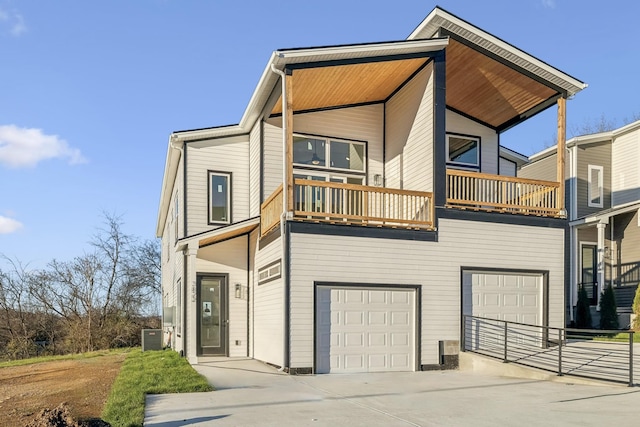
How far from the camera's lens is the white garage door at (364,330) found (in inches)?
443

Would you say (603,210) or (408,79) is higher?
(408,79)

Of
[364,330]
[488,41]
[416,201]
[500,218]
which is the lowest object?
[364,330]

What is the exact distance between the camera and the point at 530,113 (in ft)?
49.1

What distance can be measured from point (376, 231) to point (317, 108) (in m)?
4.21

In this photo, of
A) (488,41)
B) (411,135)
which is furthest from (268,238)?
(488,41)

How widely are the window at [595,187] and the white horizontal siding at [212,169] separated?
42.0 feet

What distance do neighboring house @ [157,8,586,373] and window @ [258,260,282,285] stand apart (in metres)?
0.07

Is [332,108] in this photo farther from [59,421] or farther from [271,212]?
[59,421]

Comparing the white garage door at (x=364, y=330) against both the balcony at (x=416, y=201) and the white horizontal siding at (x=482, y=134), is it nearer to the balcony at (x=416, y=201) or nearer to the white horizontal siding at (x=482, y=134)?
the balcony at (x=416, y=201)

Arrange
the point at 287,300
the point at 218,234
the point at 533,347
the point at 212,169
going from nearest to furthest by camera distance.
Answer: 1. the point at 287,300
2. the point at 533,347
3. the point at 218,234
4. the point at 212,169

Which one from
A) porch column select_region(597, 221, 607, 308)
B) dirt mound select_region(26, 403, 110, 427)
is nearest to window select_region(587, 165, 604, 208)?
porch column select_region(597, 221, 607, 308)

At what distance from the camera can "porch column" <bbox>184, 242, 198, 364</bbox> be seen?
13070mm

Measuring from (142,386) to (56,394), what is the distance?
166cm

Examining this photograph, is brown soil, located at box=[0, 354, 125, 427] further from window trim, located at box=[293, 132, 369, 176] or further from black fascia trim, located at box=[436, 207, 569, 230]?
black fascia trim, located at box=[436, 207, 569, 230]
